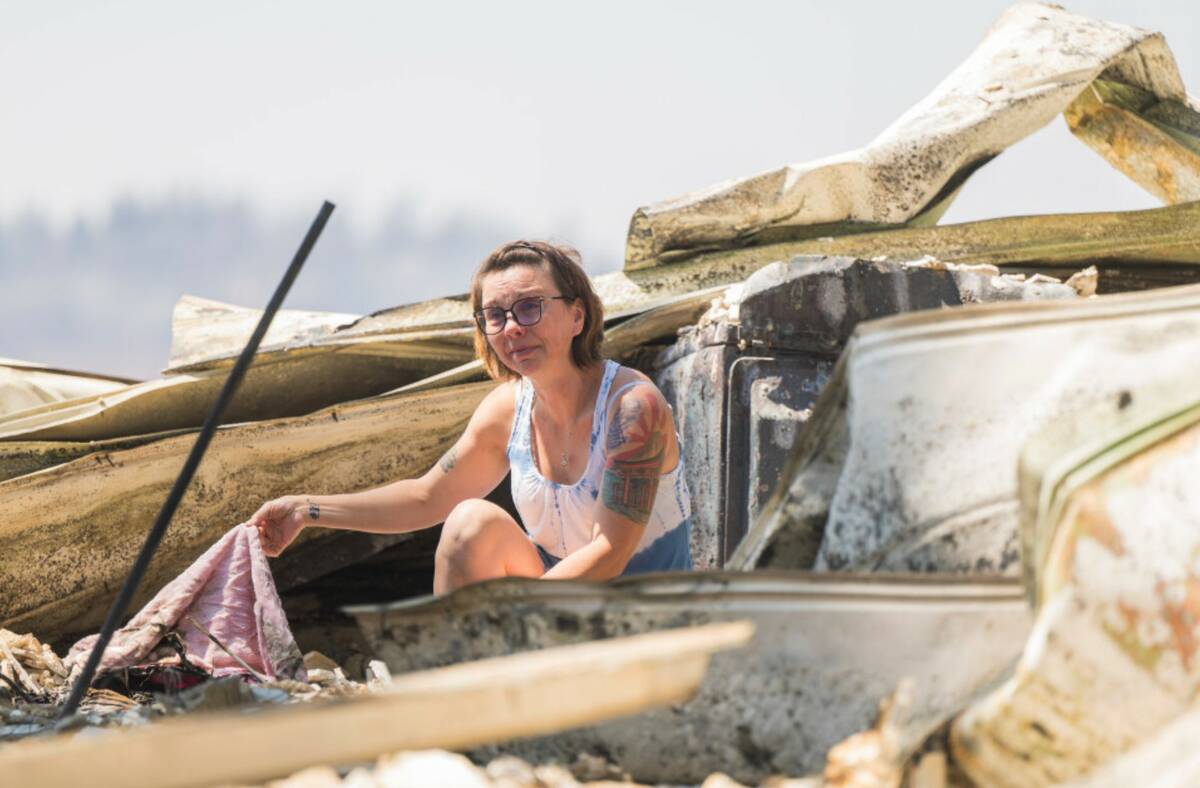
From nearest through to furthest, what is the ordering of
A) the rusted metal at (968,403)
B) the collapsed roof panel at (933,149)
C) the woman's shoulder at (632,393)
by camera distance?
the rusted metal at (968,403), the woman's shoulder at (632,393), the collapsed roof panel at (933,149)

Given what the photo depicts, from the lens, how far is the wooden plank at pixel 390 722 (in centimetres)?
88

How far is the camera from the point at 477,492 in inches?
111

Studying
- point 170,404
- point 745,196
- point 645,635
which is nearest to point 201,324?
point 170,404

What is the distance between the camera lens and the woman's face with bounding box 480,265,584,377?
8.32ft

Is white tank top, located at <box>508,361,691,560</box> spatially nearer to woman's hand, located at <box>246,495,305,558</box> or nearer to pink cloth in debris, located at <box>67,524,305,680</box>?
woman's hand, located at <box>246,495,305,558</box>

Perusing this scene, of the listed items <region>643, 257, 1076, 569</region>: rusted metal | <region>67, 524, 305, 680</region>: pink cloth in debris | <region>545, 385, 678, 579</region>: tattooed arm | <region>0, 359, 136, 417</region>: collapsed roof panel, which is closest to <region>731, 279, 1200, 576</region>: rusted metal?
<region>545, 385, 678, 579</region>: tattooed arm

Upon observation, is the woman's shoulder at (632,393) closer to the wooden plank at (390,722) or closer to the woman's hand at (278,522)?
the woman's hand at (278,522)

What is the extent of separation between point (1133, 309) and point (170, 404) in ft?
9.40

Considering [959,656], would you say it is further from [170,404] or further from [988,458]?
[170,404]

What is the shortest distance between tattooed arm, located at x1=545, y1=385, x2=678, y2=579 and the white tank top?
8cm

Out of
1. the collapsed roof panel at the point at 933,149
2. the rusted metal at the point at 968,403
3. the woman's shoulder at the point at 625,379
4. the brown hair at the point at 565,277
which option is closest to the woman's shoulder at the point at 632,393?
the woman's shoulder at the point at 625,379

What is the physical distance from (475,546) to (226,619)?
0.97 meters

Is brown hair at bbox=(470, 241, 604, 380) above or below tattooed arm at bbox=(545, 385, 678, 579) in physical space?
above

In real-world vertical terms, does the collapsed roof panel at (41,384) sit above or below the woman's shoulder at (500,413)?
above
